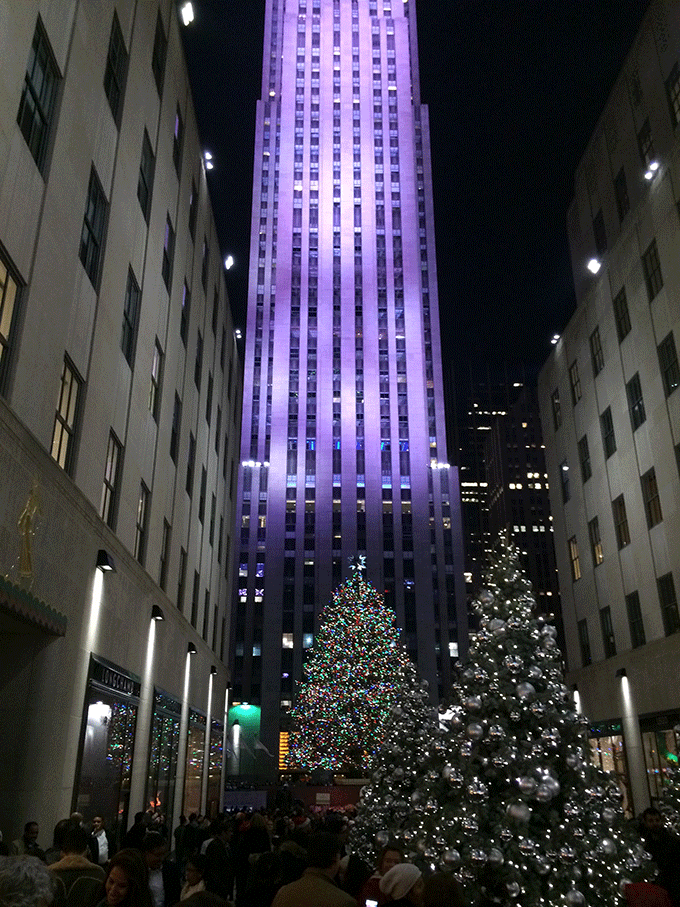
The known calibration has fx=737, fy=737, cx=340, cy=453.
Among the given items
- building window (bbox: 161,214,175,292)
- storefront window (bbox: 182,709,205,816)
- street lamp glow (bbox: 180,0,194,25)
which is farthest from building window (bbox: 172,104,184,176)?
storefront window (bbox: 182,709,205,816)

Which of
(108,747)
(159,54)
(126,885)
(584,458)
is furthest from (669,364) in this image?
(126,885)

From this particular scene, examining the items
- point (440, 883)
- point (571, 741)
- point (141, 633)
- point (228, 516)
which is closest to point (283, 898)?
point (440, 883)

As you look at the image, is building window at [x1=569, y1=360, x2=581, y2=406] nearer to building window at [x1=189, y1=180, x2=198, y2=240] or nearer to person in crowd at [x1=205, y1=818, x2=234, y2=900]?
building window at [x1=189, y1=180, x2=198, y2=240]

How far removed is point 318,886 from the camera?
4.64 m

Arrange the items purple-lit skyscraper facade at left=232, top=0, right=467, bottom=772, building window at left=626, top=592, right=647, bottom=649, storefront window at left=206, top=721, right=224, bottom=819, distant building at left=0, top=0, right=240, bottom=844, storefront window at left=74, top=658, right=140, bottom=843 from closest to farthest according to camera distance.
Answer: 1. distant building at left=0, top=0, right=240, bottom=844
2. storefront window at left=74, top=658, right=140, bottom=843
3. building window at left=626, top=592, right=647, bottom=649
4. storefront window at left=206, top=721, right=224, bottom=819
5. purple-lit skyscraper facade at left=232, top=0, right=467, bottom=772

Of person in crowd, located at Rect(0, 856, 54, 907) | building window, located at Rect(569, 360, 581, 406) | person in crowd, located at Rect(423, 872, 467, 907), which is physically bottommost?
person in crowd, located at Rect(423, 872, 467, 907)

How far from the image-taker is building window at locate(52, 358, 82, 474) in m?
13.6

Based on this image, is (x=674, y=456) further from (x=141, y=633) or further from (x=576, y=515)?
(x=141, y=633)

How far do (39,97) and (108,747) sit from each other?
41.0 ft

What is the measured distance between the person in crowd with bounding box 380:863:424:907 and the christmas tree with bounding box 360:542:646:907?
322 cm

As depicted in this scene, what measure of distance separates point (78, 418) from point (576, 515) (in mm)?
23033

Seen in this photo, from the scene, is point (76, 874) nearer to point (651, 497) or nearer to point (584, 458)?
point (651, 497)

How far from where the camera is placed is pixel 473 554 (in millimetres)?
177000

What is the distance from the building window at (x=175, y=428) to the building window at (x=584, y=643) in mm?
18223
